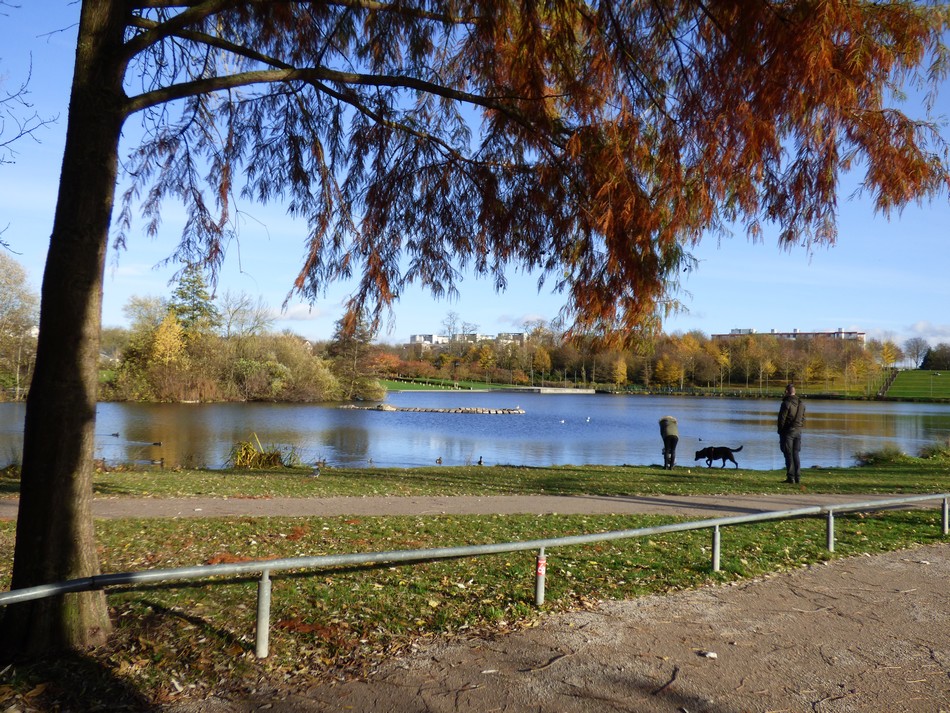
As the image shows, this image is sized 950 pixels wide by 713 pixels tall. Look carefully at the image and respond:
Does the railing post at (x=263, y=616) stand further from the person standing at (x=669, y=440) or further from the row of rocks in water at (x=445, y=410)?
the row of rocks in water at (x=445, y=410)

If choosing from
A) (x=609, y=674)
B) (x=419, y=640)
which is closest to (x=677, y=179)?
(x=609, y=674)

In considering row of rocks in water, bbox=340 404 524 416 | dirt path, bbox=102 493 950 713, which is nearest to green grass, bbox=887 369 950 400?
row of rocks in water, bbox=340 404 524 416

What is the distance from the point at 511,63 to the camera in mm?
5418

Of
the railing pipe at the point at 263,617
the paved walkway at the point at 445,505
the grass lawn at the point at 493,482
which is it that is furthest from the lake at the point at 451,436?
the railing pipe at the point at 263,617

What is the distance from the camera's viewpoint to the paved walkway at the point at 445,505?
9945 millimetres

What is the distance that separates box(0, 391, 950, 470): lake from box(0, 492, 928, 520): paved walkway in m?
9.90

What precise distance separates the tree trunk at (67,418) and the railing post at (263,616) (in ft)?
3.04

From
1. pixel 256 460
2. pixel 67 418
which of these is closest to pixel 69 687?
pixel 67 418

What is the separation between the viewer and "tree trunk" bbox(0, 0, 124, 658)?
4.14 m

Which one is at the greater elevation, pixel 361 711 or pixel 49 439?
pixel 49 439

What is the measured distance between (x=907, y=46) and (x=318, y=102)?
4.58 meters

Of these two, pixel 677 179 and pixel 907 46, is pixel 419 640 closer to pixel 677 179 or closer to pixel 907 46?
pixel 677 179

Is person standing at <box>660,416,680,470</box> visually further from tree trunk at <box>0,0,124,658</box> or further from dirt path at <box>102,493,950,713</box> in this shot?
tree trunk at <box>0,0,124,658</box>

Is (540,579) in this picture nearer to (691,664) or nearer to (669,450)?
(691,664)
